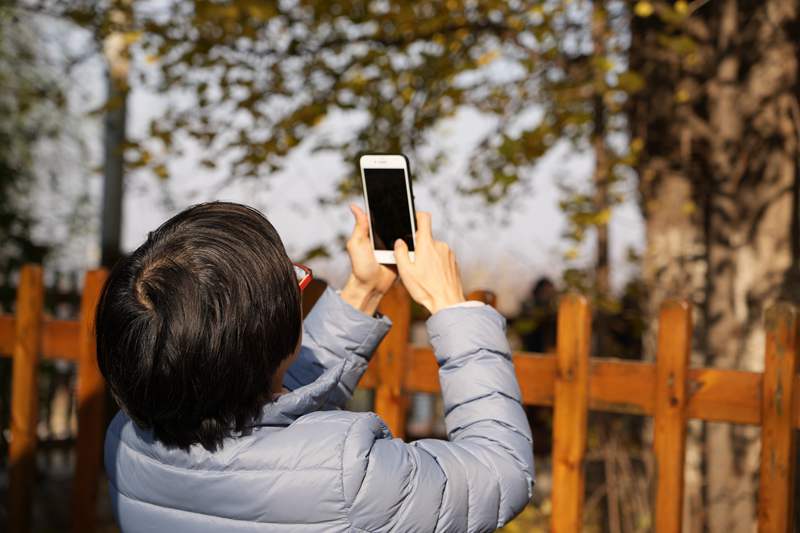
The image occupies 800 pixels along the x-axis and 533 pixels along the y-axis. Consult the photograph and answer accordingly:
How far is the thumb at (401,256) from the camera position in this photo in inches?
58.0

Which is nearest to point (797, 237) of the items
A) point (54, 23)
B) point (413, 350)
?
point (413, 350)

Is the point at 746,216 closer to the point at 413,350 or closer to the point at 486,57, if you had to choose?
the point at 486,57

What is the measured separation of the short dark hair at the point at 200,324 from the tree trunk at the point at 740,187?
2976 mm

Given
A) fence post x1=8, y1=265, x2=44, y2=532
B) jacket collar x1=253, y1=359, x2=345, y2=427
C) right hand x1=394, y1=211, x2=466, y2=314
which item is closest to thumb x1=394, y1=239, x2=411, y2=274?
right hand x1=394, y1=211, x2=466, y2=314

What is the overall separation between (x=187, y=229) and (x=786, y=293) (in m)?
3.16

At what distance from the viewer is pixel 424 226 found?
148 cm

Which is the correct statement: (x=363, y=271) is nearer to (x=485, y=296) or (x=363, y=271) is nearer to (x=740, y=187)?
(x=485, y=296)

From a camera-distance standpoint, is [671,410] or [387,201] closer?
[387,201]

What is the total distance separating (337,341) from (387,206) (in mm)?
272

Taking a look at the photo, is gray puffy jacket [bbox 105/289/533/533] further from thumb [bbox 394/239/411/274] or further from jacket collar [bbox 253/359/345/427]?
thumb [bbox 394/239/411/274]

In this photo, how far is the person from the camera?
1.19 m

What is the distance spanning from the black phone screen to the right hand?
3.4 inches

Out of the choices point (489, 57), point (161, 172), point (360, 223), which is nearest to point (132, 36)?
point (161, 172)

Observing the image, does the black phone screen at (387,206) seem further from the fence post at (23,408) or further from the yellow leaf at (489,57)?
the yellow leaf at (489,57)
